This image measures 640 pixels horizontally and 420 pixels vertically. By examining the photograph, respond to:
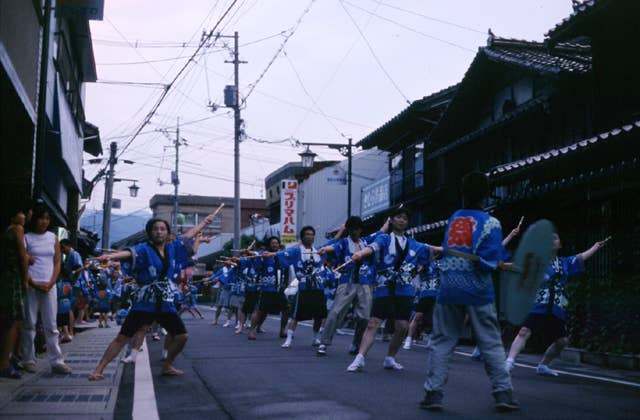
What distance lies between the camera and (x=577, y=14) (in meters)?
14.6

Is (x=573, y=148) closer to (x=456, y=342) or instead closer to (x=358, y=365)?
(x=358, y=365)

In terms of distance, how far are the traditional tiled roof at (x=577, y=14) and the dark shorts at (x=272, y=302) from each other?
7.29 m

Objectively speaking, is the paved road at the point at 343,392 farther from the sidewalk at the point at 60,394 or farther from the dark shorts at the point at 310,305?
the dark shorts at the point at 310,305

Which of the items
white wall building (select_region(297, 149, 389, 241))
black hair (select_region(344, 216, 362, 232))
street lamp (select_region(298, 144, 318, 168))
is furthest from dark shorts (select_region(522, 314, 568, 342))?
white wall building (select_region(297, 149, 389, 241))

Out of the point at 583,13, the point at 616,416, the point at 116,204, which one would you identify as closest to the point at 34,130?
the point at 616,416

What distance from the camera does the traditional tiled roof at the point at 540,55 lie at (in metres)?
17.3

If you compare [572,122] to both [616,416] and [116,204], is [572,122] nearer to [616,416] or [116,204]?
[616,416]

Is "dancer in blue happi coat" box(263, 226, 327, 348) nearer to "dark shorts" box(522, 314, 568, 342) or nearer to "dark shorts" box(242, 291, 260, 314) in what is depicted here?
"dark shorts" box(242, 291, 260, 314)

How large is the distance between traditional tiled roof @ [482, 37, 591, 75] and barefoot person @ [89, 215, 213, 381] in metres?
11.0

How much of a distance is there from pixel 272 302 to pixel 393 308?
6.52 metres

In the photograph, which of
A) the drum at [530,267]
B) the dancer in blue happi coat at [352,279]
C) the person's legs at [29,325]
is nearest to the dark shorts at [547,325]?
the dancer in blue happi coat at [352,279]

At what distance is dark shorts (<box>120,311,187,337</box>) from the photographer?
773cm

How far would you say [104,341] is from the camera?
→ 14.5 metres

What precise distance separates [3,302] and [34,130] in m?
3.95
